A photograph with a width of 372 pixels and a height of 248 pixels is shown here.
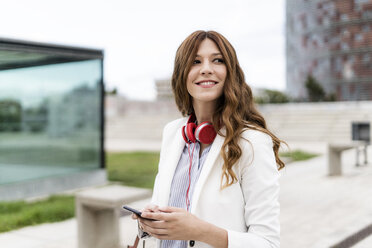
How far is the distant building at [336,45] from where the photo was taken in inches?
1943

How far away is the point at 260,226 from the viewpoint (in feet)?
4.80

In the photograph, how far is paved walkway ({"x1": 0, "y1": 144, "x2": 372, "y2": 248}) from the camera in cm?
517

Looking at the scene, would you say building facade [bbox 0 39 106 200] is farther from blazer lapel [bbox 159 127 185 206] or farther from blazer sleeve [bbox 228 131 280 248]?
blazer sleeve [bbox 228 131 280 248]

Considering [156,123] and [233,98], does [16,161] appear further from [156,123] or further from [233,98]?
[156,123]

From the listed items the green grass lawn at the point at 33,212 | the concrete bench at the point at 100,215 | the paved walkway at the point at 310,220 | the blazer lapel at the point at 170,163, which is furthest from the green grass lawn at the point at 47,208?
the blazer lapel at the point at 170,163

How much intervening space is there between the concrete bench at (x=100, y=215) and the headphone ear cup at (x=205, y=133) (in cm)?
261

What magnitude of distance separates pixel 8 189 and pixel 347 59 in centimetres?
5103

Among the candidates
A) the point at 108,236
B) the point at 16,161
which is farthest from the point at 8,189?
the point at 108,236

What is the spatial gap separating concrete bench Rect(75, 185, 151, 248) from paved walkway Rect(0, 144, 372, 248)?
554 millimetres

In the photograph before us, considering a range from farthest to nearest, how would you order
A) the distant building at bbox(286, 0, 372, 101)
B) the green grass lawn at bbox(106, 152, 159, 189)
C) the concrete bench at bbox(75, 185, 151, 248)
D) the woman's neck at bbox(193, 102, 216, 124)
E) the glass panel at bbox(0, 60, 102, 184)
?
the distant building at bbox(286, 0, 372, 101)
the green grass lawn at bbox(106, 152, 159, 189)
the glass panel at bbox(0, 60, 102, 184)
the concrete bench at bbox(75, 185, 151, 248)
the woman's neck at bbox(193, 102, 216, 124)

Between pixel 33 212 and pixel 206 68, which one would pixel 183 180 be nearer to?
pixel 206 68

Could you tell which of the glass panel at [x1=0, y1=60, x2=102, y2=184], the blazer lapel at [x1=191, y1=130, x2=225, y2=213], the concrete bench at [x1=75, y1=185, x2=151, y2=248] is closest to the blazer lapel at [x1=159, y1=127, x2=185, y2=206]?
the blazer lapel at [x1=191, y1=130, x2=225, y2=213]

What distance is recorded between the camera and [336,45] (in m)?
51.8

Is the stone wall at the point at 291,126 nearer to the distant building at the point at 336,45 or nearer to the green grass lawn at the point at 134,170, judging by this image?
the green grass lawn at the point at 134,170
